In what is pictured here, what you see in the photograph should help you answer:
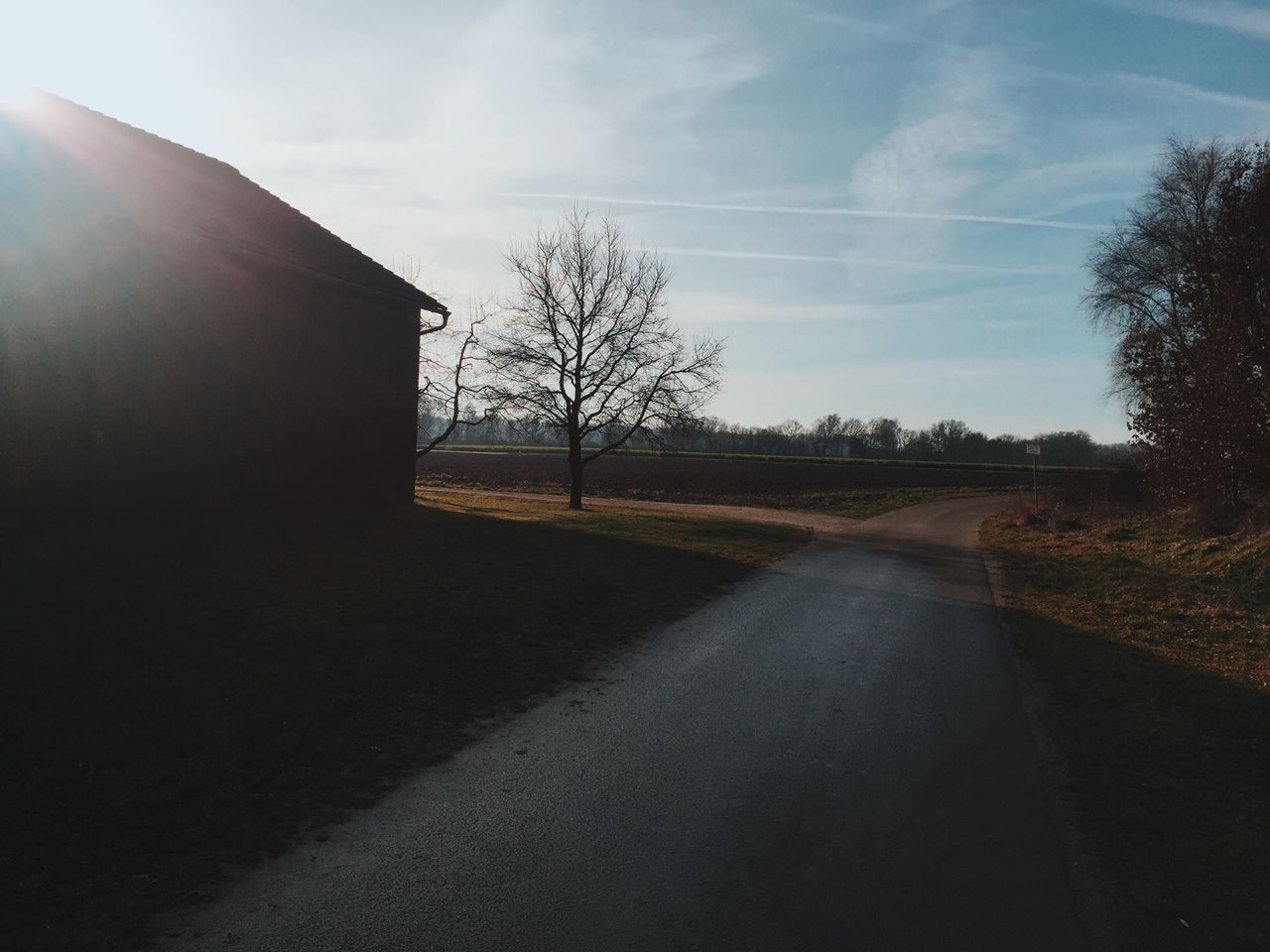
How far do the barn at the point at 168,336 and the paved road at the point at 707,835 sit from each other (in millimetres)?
9519

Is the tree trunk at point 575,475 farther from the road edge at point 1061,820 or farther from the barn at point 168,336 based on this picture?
the road edge at point 1061,820

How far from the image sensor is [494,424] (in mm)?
30422

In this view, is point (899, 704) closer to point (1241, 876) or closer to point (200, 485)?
point (1241, 876)

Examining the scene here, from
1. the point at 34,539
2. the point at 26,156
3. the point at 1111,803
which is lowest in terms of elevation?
the point at 1111,803

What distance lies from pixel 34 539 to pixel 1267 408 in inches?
750

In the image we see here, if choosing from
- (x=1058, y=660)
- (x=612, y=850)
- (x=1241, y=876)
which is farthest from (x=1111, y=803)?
(x=1058, y=660)

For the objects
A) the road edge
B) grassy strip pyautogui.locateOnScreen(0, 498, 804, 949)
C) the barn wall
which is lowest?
the road edge

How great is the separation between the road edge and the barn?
41.3 feet

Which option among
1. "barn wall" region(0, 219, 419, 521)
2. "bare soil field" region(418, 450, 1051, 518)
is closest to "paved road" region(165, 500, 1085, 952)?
"barn wall" region(0, 219, 419, 521)

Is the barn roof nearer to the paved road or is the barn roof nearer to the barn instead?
the barn

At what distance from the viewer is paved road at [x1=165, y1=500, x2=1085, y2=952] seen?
3508 millimetres

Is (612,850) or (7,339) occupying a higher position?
(7,339)

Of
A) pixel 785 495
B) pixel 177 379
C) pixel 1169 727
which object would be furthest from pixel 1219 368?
pixel 785 495

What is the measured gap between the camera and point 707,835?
442cm
